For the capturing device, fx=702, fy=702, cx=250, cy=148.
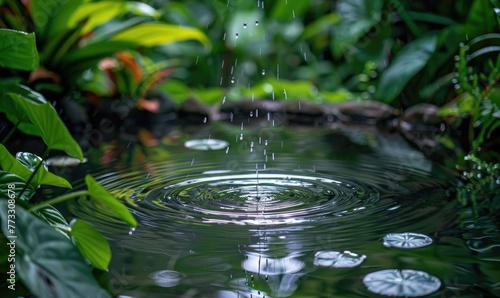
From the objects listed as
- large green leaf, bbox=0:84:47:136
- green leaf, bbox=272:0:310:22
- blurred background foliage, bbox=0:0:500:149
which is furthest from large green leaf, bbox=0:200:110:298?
green leaf, bbox=272:0:310:22

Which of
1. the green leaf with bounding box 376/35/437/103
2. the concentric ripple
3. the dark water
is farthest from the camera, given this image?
the green leaf with bounding box 376/35/437/103

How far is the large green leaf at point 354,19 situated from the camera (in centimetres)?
485

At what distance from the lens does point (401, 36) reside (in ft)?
16.4

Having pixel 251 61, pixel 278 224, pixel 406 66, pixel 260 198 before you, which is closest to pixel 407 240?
pixel 278 224

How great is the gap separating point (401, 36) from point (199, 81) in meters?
1.75

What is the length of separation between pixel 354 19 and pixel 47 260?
3944 millimetres

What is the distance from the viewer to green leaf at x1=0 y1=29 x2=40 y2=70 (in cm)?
181

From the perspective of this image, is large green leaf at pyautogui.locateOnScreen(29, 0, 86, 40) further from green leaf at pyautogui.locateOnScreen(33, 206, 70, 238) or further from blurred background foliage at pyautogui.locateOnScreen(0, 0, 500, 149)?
green leaf at pyautogui.locateOnScreen(33, 206, 70, 238)

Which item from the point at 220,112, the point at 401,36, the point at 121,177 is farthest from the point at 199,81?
the point at 121,177

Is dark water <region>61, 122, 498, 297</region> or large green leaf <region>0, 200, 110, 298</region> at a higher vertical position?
dark water <region>61, 122, 498, 297</region>

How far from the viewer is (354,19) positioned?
16.2 ft

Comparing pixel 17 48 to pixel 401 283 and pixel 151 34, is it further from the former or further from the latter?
pixel 151 34

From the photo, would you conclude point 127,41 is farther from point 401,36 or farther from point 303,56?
point 303,56

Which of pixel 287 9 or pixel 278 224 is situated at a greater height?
pixel 287 9
